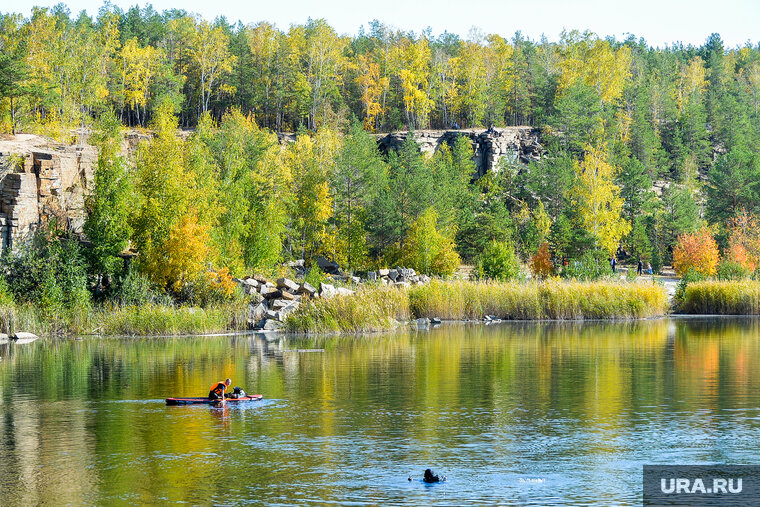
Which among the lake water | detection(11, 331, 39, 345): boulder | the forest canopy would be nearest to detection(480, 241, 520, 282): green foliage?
the forest canopy

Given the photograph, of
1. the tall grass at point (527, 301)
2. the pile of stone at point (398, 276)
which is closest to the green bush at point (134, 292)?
the tall grass at point (527, 301)

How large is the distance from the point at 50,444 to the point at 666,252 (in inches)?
2821

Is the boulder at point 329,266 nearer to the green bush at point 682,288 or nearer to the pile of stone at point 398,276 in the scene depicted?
the pile of stone at point 398,276

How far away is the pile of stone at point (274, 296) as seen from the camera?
46.0 metres

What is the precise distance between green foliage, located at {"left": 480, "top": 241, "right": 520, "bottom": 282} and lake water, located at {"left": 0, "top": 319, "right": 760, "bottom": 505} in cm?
2363

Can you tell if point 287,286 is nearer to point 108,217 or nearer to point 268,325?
point 268,325

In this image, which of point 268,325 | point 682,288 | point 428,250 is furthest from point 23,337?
point 682,288

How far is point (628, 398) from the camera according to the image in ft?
79.6

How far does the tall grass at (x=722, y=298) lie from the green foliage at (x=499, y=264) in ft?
35.4

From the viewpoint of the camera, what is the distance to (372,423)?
2119 cm

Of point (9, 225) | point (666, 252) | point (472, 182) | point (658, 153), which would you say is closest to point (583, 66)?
point (658, 153)

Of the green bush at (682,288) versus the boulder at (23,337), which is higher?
the green bush at (682,288)

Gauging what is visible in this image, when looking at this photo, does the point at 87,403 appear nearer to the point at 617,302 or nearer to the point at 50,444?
the point at 50,444

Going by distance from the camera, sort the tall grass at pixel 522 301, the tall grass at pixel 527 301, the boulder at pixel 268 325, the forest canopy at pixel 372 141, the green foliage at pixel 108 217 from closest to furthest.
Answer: the boulder at pixel 268 325 < the green foliage at pixel 108 217 < the tall grass at pixel 522 301 < the tall grass at pixel 527 301 < the forest canopy at pixel 372 141
